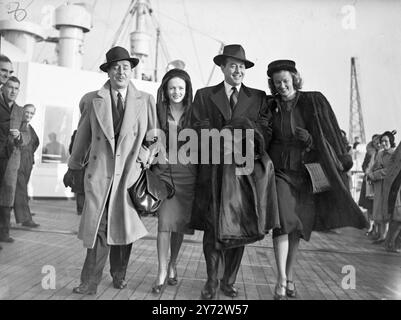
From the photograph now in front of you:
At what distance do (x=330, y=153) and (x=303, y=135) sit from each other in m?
0.32

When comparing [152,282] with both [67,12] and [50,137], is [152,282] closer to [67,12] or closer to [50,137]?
[50,137]

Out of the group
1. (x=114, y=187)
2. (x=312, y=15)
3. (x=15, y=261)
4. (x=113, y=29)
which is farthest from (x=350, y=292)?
(x=113, y=29)

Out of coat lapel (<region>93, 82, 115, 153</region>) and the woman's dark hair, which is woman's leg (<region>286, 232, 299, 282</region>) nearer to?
the woman's dark hair

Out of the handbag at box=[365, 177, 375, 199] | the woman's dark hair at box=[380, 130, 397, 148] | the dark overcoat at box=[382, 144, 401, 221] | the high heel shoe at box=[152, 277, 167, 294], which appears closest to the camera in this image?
the high heel shoe at box=[152, 277, 167, 294]

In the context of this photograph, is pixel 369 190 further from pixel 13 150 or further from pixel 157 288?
pixel 13 150

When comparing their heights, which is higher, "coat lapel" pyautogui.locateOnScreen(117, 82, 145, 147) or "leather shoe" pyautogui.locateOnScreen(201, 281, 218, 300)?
"coat lapel" pyautogui.locateOnScreen(117, 82, 145, 147)

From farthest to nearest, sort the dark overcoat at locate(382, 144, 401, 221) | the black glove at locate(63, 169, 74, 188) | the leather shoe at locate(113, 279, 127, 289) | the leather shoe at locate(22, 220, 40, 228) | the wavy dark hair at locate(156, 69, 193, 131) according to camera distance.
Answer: the leather shoe at locate(22, 220, 40, 228) < the dark overcoat at locate(382, 144, 401, 221) < the black glove at locate(63, 169, 74, 188) < the wavy dark hair at locate(156, 69, 193, 131) < the leather shoe at locate(113, 279, 127, 289)

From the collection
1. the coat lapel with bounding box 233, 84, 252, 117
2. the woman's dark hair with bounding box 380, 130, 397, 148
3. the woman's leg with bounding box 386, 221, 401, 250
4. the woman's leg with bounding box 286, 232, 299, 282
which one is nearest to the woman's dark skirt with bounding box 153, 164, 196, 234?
the coat lapel with bounding box 233, 84, 252, 117

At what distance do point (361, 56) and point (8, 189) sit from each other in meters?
4.04

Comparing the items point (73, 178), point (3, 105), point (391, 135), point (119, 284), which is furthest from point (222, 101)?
point (3, 105)

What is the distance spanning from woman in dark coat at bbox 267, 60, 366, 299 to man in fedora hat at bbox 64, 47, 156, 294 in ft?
3.67

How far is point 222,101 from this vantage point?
374 centimetres

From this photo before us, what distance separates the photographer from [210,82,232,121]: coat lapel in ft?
12.2

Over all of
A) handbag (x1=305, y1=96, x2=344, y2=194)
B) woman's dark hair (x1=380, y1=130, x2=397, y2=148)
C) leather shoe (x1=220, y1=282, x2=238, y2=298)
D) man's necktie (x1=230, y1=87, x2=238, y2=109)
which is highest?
man's necktie (x1=230, y1=87, x2=238, y2=109)
